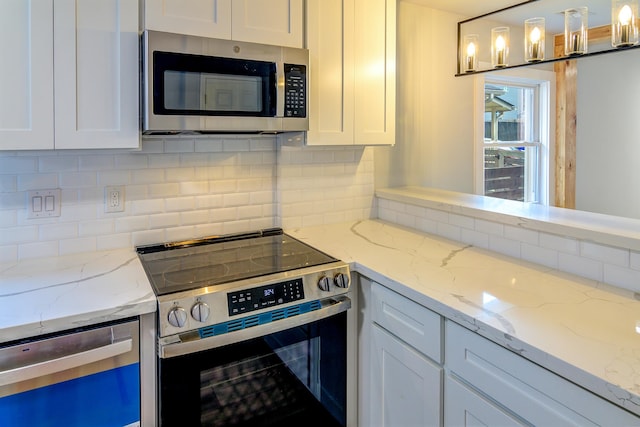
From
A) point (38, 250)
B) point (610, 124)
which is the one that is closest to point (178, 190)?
point (38, 250)

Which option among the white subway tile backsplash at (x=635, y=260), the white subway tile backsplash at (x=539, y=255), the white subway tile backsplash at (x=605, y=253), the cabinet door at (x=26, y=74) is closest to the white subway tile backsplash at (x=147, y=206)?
the cabinet door at (x=26, y=74)

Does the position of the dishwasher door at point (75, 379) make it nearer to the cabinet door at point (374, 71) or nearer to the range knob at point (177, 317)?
the range knob at point (177, 317)

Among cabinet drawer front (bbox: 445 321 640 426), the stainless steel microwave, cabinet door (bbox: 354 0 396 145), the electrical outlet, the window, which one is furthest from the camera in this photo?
the window

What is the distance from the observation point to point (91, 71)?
4.95 feet

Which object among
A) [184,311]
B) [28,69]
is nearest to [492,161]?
[184,311]

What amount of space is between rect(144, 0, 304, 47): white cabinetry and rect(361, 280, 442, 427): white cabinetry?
42.3 inches

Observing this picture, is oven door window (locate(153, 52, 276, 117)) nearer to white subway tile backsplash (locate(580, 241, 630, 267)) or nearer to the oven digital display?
the oven digital display

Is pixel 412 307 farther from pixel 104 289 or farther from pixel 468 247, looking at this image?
pixel 104 289

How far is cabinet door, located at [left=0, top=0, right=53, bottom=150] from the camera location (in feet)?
4.54

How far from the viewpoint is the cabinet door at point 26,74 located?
4.54 ft

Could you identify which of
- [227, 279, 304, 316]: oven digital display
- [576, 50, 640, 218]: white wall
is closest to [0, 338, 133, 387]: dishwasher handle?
[227, 279, 304, 316]: oven digital display

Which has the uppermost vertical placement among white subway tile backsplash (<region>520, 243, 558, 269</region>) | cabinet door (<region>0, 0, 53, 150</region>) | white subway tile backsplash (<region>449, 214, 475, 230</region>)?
cabinet door (<region>0, 0, 53, 150</region>)

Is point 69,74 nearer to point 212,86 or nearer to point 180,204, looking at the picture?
point 212,86

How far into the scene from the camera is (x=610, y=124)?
11.9 ft
